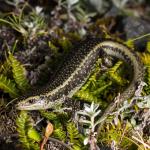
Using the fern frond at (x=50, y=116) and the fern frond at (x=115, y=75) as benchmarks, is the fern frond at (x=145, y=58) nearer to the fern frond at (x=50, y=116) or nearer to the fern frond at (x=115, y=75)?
the fern frond at (x=115, y=75)

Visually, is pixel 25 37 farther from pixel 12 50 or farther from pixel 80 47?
pixel 80 47

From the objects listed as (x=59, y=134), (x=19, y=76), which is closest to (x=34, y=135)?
(x=59, y=134)

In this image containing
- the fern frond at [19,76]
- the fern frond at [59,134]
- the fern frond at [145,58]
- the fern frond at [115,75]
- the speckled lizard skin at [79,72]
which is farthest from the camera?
the fern frond at [145,58]

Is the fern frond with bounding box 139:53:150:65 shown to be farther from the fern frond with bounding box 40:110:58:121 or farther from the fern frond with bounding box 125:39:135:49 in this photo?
the fern frond with bounding box 40:110:58:121

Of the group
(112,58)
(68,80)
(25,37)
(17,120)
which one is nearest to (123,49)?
(112,58)

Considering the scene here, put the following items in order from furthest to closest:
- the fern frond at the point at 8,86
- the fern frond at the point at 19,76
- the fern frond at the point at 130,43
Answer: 1. the fern frond at the point at 130,43
2. the fern frond at the point at 19,76
3. the fern frond at the point at 8,86

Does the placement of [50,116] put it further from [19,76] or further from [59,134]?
[19,76]

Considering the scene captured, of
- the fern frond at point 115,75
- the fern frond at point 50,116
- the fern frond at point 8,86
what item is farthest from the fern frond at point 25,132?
the fern frond at point 115,75
